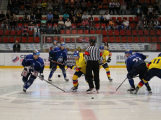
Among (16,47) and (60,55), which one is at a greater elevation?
(16,47)

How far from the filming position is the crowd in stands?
14516 millimetres

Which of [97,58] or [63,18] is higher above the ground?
[63,18]

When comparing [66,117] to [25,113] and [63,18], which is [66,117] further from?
[63,18]

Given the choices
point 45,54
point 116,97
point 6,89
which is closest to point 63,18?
point 45,54

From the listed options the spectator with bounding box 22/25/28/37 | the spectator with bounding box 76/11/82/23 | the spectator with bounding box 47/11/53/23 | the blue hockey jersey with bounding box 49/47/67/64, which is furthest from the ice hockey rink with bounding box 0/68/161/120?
the spectator with bounding box 76/11/82/23

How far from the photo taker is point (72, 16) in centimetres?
1591

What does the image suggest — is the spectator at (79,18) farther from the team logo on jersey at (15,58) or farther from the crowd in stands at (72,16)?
the team logo on jersey at (15,58)

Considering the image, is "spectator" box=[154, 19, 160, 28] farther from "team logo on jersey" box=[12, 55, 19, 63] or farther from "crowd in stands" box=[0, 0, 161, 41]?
"team logo on jersey" box=[12, 55, 19, 63]

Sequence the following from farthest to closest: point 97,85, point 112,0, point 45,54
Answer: point 112,0 → point 45,54 → point 97,85

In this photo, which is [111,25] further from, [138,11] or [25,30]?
[25,30]

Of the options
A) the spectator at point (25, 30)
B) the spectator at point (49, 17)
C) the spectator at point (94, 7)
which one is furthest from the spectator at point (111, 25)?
the spectator at point (25, 30)

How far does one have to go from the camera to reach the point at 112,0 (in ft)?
59.3

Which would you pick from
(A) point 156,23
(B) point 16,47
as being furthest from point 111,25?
(B) point 16,47

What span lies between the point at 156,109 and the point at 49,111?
1818 mm
